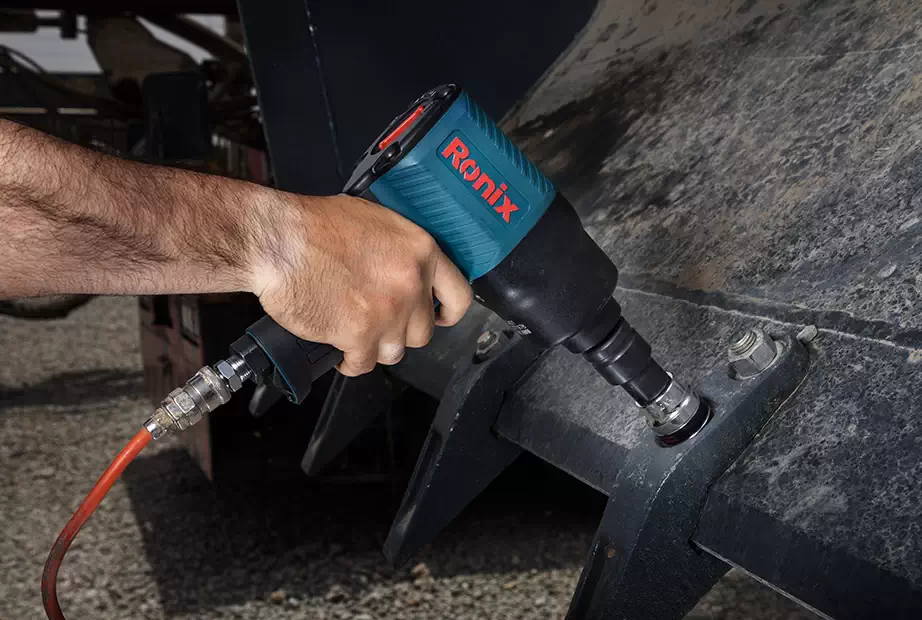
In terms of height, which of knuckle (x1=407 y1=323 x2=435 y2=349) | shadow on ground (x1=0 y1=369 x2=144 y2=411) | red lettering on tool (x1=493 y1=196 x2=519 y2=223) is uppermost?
red lettering on tool (x1=493 y1=196 x2=519 y2=223)

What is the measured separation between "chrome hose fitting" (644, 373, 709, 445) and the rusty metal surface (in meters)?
0.05

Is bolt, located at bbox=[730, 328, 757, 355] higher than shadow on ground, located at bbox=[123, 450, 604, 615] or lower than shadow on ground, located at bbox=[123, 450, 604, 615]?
higher

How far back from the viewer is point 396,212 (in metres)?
0.93

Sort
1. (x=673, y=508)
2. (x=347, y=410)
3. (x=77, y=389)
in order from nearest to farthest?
1. (x=673, y=508)
2. (x=347, y=410)
3. (x=77, y=389)

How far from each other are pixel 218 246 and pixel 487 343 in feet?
1.36

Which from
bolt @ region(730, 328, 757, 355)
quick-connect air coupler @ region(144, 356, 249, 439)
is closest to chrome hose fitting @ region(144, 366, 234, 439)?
quick-connect air coupler @ region(144, 356, 249, 439)

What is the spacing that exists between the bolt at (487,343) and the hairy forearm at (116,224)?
0.36 m

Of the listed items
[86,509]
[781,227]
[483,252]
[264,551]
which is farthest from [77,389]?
[781,227]

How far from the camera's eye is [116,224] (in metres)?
0.81

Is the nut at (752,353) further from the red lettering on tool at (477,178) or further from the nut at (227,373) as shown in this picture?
the nut at (227,373)

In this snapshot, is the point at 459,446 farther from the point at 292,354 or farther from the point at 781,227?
the point at 781,227

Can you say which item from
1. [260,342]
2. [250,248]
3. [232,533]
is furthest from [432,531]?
[232,533]

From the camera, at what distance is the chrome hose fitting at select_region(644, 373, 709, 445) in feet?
2.69

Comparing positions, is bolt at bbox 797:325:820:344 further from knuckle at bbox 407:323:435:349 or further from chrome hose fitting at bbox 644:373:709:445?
knuckle at bbox 407:323:435:349
